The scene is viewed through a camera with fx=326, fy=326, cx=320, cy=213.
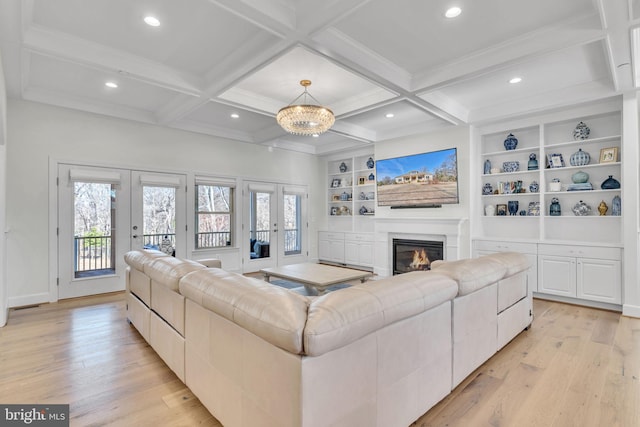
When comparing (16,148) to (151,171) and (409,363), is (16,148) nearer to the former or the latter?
(151,171)

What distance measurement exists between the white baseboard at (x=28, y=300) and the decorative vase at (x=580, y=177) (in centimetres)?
744

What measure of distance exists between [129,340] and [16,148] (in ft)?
10.3

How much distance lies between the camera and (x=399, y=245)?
6.25 m

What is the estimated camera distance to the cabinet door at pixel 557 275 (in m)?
4.31

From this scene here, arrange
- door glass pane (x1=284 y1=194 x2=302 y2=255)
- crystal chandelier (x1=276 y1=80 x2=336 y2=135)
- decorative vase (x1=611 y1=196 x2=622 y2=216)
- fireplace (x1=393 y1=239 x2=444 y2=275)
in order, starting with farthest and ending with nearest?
door glass pane (x1=284 y1=194 x2=302 y2=255), fireplace (x1=393 y1=239 x2=444 y2=275), decorative vase (x1=611 y1=196 x2=622 y2=216), crystal chandelier (x1=276 y1=80 x2=336 y2=135)

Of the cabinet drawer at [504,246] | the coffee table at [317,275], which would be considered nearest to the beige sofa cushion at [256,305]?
the coffee table at [317,275]

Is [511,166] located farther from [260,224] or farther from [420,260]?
[260,224]

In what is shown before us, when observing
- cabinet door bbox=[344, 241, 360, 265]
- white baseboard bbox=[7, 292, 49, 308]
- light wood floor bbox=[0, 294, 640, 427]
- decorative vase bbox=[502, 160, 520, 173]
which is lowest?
light wood floor bbox=[0, 294, 640, 427]

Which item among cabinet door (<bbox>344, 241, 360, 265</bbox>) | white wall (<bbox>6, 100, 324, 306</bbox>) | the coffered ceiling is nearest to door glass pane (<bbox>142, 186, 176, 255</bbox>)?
white wall (<bbox>6, 100, 324, 306</bbox>)

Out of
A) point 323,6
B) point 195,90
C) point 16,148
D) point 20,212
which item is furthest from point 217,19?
point 20,212

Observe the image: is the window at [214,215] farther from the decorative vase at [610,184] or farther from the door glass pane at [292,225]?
the decorative vase at [610,184]

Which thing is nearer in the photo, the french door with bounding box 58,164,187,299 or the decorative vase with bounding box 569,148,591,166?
the decorative vase with bounding box 569,148,591,166

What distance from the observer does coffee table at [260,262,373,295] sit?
3.83 metres

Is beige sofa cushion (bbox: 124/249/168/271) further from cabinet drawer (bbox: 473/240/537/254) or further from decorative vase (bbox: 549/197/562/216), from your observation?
decorative vase (bbox: 549/197/562/216)
